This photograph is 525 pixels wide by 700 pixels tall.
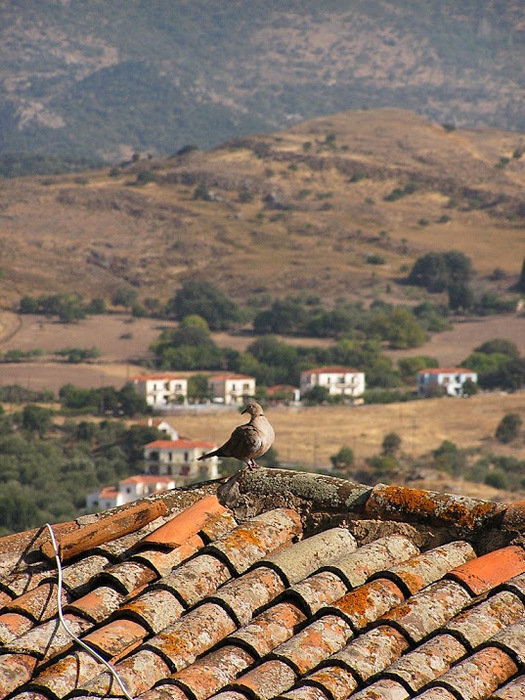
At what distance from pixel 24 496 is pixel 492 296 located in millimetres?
77215

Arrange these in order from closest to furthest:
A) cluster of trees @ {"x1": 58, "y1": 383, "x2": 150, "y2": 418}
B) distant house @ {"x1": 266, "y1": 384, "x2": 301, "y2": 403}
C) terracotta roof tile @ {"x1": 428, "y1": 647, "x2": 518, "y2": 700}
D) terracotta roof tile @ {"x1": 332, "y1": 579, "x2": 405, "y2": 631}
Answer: terracotta roof tile @ {"x1": 428, "y1": 647, "x2": 518, "y2": 700}
terracotta roof tile @ {"x1": 332, "y1": 579, "x2": 405, "y2": 631}
cluster of trees @ {"x1": 58, "y1": 383, "x2": 150, "y2": 418}
distant house @ {"x1": 266, "y1": 384, "x2": 301, "y2": 403}

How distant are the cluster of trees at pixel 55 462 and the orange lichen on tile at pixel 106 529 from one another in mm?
46850

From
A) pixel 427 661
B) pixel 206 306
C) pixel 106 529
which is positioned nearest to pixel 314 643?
pixel 427 661

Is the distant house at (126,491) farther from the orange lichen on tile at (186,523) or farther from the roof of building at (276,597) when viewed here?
the roof of building at (276,597)

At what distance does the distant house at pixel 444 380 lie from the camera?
95250 millimetres

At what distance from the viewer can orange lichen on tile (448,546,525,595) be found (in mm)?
5895

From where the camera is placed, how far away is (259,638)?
5.47 metres

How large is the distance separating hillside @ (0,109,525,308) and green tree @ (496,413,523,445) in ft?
173

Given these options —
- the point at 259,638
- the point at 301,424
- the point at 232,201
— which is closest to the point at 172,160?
the point at 232,201

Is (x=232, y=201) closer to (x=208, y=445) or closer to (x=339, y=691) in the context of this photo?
(x=208, y=445)

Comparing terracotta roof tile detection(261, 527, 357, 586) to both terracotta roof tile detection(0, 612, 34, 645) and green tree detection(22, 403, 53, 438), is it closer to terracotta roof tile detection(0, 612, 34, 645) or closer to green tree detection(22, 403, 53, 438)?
terracotta roof tile detection(0, 612, 34, 645)

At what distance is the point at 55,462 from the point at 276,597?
69163 millimetres

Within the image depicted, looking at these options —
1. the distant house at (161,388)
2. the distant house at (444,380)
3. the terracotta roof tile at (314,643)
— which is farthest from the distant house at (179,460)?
the terracotta roof tile at (314,643)

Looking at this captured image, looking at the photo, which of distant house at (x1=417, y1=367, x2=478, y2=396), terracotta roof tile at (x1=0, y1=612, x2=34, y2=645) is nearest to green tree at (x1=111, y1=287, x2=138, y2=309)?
distant house at (x1=417, y1=367, x2=478, y2=396)
